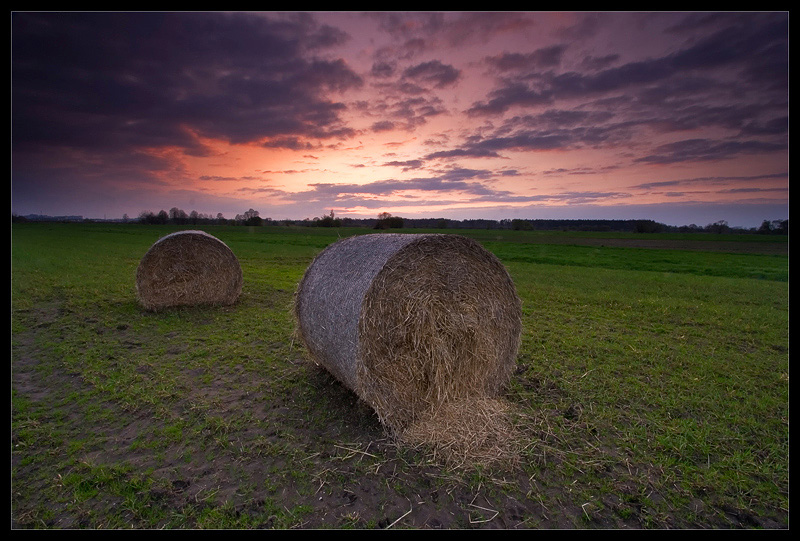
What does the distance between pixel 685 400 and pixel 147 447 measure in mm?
6831

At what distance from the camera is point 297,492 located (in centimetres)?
387

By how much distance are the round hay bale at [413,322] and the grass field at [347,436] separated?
532 mm

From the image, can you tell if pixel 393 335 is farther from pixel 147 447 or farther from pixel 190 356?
pixel 190 356

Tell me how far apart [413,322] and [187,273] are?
27.7ft

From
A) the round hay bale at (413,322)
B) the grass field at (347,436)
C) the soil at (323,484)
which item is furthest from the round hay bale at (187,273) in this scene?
the round hay bale at (413,322)

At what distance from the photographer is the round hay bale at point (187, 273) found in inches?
425

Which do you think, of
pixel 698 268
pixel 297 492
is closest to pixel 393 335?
pixel 297 492

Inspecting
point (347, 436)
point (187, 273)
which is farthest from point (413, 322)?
point (187, 273)

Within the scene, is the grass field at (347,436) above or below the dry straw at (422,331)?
below

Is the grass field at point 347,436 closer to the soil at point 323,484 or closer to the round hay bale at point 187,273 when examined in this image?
the soil at point 323,484

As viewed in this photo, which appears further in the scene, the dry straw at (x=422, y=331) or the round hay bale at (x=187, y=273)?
the round hay bale at (x=187, y=273)

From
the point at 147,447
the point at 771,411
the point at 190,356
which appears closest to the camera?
the point at 147,447
